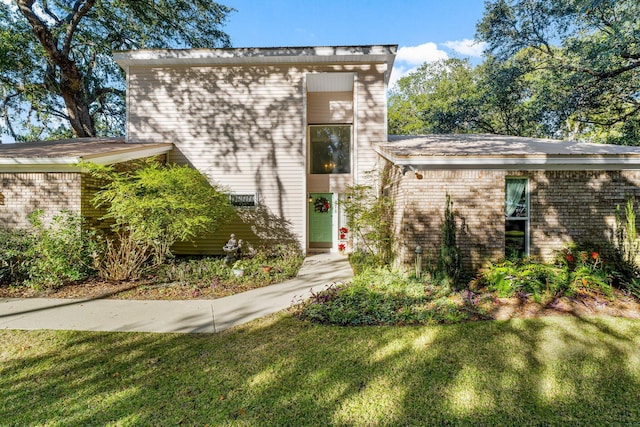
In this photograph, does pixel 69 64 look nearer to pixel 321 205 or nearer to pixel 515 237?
pixel 321 205

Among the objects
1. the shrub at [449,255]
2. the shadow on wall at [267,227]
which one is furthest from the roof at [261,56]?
the shrub at [449,255]

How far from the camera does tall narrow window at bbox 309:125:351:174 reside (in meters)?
11.1

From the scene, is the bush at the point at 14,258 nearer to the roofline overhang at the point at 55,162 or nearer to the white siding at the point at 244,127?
the roofline overhang at the point at 55,162

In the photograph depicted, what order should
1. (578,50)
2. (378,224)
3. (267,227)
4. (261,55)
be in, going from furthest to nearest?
1. (578,50)
2. (267,227)
3. (261,55)
4. (378,224)

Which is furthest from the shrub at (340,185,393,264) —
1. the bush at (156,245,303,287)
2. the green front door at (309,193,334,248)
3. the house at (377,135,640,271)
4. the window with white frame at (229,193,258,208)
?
the window with white frame at (229,193,258,208)

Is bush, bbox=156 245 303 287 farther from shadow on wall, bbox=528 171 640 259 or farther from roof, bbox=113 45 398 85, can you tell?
roof, bbox=113 45 398 85

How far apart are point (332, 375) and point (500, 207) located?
5.65 metres

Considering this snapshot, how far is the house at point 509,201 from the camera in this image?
6.64 m

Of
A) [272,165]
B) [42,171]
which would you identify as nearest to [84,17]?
[42,171]

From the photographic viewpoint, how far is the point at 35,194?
731 cm

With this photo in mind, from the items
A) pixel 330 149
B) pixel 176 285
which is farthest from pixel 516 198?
pixel 176 285

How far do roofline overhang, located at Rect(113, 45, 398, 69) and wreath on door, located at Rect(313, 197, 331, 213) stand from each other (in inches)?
192

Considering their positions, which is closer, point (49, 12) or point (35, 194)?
point (35, 194)

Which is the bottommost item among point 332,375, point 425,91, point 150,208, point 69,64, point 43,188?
point 332,375
